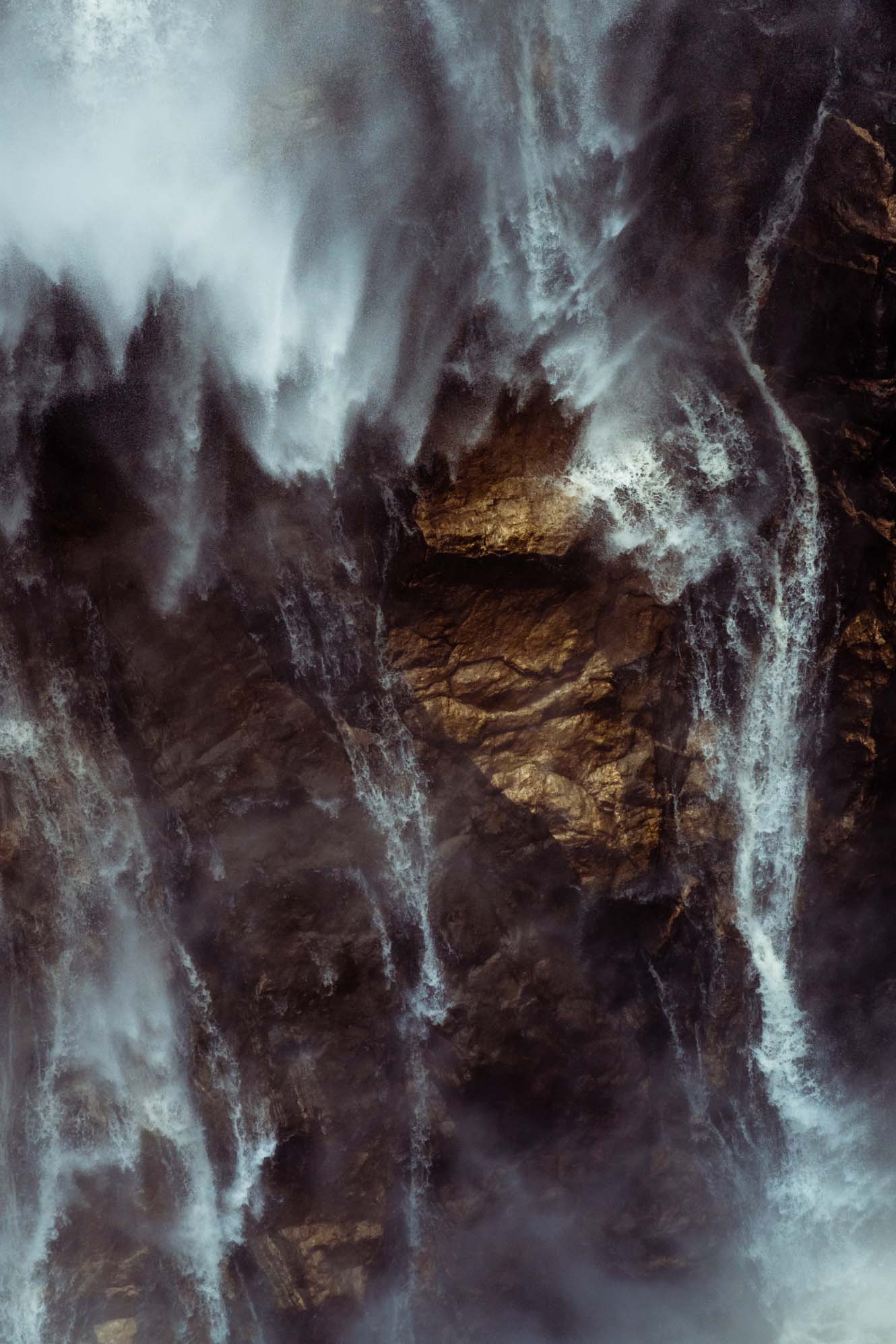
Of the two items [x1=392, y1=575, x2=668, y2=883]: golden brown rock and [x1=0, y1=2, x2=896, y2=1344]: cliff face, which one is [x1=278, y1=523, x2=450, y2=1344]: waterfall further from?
[x1=392, y1=575, x2=668, y2=883]: golden brown rock

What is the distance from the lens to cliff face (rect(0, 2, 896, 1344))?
10.3 metres

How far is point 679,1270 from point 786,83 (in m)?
14.5

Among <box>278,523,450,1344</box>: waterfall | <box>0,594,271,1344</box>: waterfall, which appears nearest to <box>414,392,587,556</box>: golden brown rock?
<box>278,523,450,1344</box>: waterfall

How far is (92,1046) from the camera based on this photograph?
11258 mm

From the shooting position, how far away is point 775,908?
1087 centimetres

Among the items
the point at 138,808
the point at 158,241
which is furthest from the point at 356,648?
the point at 158,241

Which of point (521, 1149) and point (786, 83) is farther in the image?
point (521, 1149)

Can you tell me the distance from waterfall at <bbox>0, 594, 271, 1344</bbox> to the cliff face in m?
0.16

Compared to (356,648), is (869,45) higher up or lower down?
higher up

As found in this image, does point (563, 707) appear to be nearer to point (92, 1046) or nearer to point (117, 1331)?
point (92, 1046)

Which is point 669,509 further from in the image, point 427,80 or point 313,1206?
point 313,1206

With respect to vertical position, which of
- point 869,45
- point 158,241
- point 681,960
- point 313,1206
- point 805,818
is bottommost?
point 313,1206

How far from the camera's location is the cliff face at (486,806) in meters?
10.3

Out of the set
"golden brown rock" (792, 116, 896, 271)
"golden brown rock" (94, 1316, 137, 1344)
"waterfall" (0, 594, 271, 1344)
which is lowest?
"golden brown rock" (94, 1316, 137, 1344)
